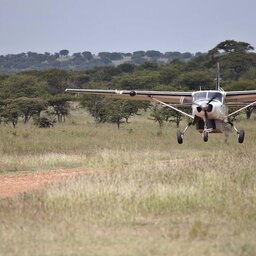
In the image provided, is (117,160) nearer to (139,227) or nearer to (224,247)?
(139,227)

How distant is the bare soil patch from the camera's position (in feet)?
43.2

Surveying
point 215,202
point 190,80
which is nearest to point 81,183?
point 215,202

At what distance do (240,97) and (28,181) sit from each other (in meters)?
14.1

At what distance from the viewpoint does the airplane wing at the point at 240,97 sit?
1014 inches

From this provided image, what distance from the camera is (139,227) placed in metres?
8.95

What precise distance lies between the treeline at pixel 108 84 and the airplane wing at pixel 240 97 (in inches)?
559

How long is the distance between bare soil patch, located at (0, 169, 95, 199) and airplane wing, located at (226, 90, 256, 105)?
11.0 meters

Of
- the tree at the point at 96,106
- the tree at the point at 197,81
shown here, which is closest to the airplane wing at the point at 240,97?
the tree at the point at 96,106

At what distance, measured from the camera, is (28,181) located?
14773mm

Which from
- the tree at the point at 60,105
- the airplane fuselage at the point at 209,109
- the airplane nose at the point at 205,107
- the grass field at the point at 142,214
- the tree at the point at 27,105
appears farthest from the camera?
the tree at the point at 60,105

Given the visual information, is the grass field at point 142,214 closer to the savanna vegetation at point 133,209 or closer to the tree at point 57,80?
the savanna vegetation at point 133,209

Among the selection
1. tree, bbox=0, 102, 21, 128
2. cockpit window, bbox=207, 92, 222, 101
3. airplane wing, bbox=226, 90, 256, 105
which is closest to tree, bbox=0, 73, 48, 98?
tree, bbox=0, 102, 21, 128

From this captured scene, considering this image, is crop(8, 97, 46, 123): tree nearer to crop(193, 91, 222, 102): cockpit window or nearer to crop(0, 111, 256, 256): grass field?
crop(193, 91, 222, 102): cockpit window

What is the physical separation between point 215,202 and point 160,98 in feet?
59.0
